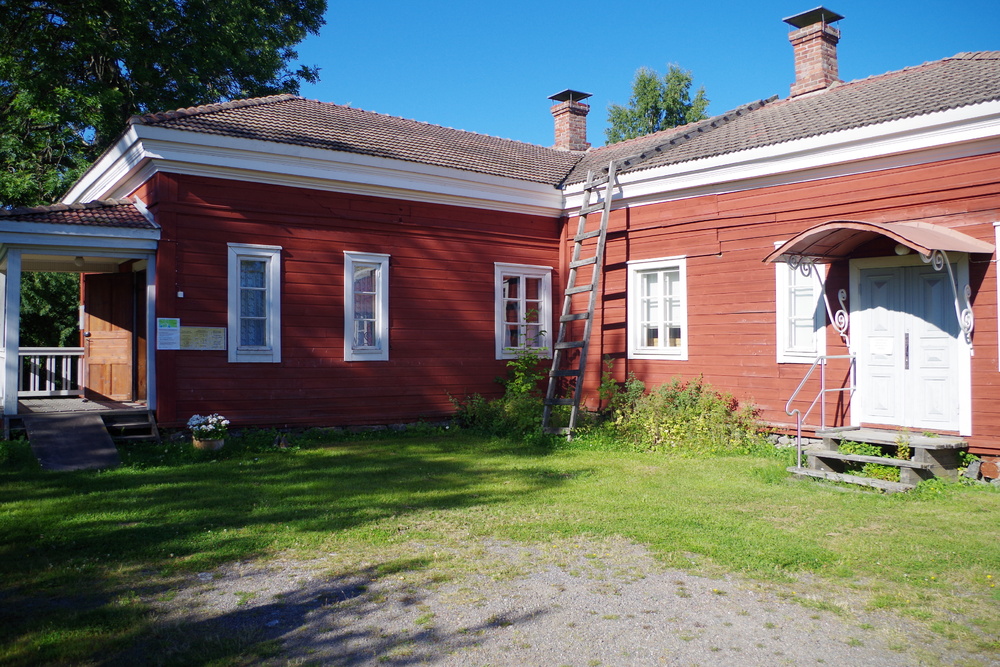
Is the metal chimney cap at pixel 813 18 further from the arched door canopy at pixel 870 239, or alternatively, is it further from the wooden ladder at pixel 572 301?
the arched door canopy at pixel 870 239

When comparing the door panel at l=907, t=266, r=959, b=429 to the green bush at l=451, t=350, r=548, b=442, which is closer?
the door panel at l=907, t=266, r=959, b=429

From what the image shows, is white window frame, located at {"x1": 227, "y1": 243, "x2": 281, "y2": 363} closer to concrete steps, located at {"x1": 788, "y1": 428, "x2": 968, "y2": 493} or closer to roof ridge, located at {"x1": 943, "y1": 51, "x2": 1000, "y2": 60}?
concrete steps, located at {"x1": 788, "y1": 428, "x2": 968, "y2": 493}

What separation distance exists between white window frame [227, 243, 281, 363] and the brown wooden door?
2716mm

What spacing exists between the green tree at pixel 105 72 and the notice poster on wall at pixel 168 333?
9316mm

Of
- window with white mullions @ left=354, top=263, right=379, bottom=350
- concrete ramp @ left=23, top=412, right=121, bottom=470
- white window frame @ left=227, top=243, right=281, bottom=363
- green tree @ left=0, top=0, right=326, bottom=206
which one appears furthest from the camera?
green tree @ left=0, top=0, right=326, bottom=206

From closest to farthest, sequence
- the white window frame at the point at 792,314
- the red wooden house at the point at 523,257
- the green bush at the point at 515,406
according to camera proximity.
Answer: the red wooden house at the point at 523,257
the white window frame at the point at 792,314
the green bush at the point at 515,406

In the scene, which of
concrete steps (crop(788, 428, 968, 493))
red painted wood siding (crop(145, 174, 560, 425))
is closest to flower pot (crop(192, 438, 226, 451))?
red painted wood siding (crop(145, 174, 560, 425))

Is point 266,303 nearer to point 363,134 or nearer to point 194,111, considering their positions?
point 194,111

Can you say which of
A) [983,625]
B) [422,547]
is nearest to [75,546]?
[422,547]

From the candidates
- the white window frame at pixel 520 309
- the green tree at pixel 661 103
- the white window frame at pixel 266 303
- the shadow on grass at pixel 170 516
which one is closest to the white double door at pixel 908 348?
the shadow on grass at pixel 170 516

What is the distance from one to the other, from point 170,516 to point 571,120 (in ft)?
45.4

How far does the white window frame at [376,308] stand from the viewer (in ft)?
40.3

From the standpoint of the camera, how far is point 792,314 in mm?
10953

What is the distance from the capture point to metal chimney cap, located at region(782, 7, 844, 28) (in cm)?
1438
